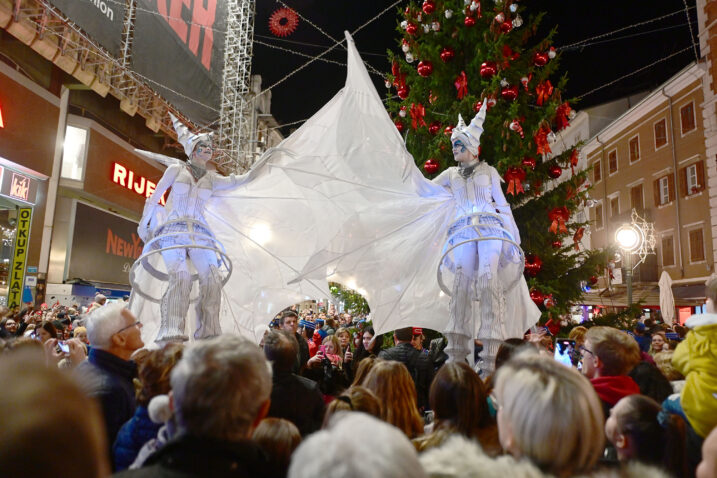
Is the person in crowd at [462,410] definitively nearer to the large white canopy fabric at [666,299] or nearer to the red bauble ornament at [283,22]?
the red bauble ornament at [283,22]

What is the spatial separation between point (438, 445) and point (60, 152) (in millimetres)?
18130

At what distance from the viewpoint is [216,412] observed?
1819mm

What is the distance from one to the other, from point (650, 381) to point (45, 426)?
3.32 meters

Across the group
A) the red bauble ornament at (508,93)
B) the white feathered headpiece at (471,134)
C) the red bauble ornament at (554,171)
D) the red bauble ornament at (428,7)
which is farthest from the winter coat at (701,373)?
the red bauble ornament at (428,7)

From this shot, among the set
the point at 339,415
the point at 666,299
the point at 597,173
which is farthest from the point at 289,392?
the point at 597,173

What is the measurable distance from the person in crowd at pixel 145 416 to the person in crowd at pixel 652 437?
201cm

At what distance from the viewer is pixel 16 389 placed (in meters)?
1.03

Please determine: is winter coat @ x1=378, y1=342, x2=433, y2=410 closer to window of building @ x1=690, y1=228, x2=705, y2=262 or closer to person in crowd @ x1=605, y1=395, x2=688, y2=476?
person in crowd @ x1=605, y1=395, x2=688, y2=476

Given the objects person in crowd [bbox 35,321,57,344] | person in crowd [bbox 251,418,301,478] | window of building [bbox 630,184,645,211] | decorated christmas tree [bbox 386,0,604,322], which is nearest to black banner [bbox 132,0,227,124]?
decorated christmas tree [bbox 386,0,604,322]

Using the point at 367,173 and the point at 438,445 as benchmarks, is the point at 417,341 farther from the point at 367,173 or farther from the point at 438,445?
the point at 438,445

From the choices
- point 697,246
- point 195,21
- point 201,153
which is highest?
point 195,21

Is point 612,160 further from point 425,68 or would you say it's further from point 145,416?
point 145,416

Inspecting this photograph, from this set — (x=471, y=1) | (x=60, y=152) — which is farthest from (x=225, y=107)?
(x=471, y=1)

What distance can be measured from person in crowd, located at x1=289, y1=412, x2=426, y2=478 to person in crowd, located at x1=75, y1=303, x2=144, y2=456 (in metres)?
2.01
